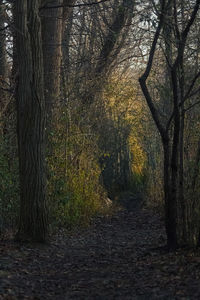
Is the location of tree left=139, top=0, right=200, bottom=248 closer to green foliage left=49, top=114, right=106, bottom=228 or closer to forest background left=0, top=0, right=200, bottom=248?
forest background left=0, top=0, right=200, bottom=248

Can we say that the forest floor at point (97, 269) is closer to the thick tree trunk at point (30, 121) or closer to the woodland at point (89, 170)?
the woodland at point (89, 170)

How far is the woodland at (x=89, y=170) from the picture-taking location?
5.78 metres

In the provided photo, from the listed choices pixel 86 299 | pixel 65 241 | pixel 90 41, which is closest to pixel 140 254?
pixel 65 241

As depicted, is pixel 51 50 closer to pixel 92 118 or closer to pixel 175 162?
pixel 92 118

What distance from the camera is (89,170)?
10.7 meters

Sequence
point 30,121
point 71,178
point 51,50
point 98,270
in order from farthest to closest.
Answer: point 51,50 < point 71,178 < point 30,121 < point 98,270

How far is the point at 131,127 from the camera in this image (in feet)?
50.9

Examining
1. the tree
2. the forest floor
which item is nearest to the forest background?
the tree

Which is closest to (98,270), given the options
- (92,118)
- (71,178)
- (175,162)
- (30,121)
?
(175,162)

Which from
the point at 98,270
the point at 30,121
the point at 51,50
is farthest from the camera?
the point at 51,50

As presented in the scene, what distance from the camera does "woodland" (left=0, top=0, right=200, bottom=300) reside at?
19.0 ft

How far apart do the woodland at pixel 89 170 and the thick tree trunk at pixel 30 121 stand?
1 cm

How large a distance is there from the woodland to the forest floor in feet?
0.06

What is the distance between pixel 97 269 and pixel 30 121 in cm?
239
